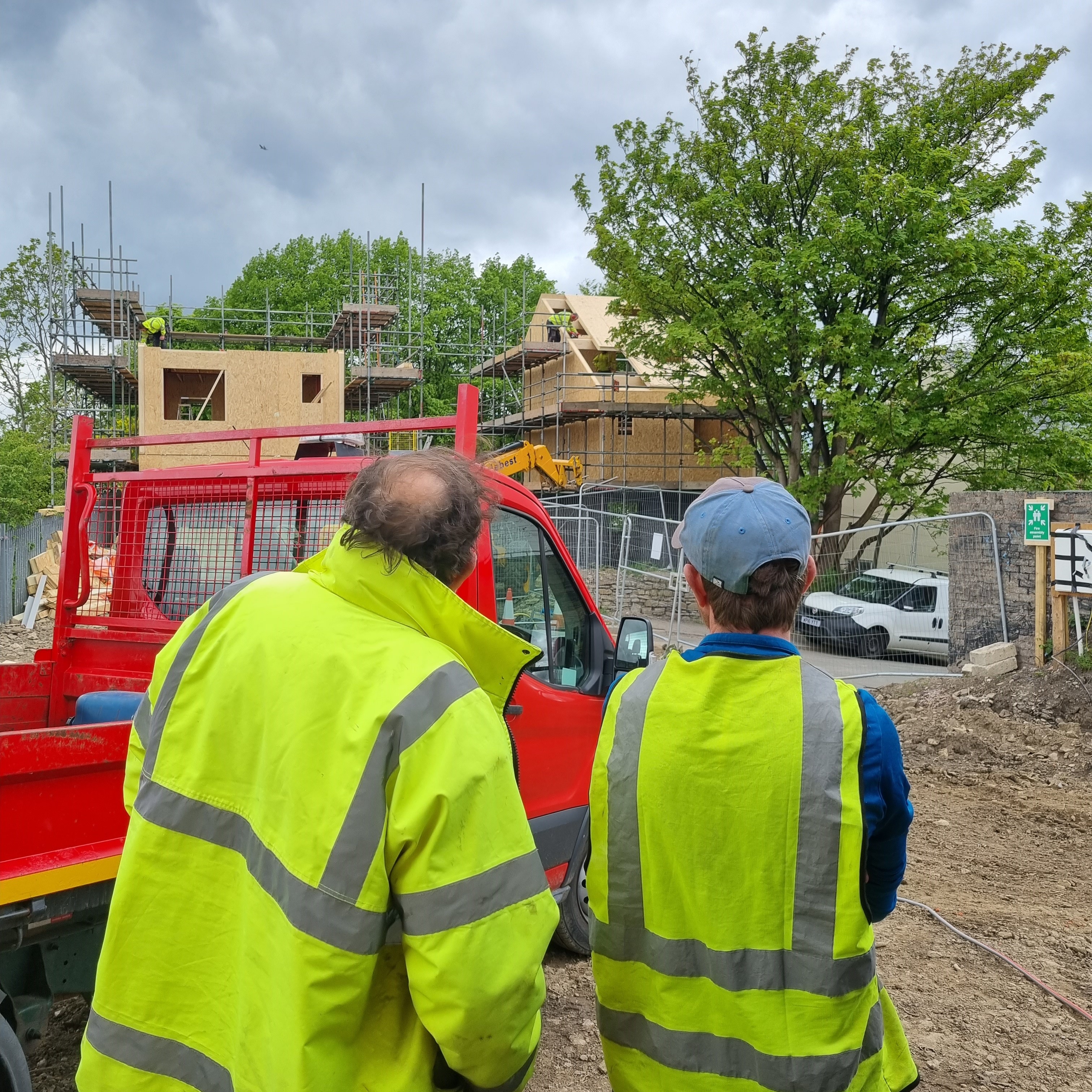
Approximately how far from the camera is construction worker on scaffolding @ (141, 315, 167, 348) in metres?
25.7

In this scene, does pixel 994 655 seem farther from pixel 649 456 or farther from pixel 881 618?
pixel 649 456

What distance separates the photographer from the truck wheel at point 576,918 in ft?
14.2

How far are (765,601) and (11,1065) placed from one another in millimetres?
2148

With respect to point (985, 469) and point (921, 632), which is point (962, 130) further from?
point (921, 632)

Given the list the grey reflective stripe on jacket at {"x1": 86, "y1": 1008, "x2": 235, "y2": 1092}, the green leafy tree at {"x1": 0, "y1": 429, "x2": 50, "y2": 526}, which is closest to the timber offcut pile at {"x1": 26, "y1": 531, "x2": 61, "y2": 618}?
the green leafy tree at {"x1": 0, "y1": 429, "x2": 50, "y2": 526}

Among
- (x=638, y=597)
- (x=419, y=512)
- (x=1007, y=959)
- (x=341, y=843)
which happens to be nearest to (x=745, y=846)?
(x=341, y=843)

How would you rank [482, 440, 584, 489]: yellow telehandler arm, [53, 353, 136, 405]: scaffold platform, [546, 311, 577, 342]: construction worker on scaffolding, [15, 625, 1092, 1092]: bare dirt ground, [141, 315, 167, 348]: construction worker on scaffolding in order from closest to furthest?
[15, 625, 1092, 1092]: bare dirt ground < [482, 440, 584, 489]: yellow telehandler arm < [141, 315, 167, 348]: construction worker on scaffolding < [546, 311, 577, 342]: construction worker on scaffolding < [53, 353, 136, 405]: scaffold platform

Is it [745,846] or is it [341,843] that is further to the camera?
[745,846]

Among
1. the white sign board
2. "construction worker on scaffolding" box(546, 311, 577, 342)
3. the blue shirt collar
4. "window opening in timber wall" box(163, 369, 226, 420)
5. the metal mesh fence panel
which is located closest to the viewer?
the blue shirt collar

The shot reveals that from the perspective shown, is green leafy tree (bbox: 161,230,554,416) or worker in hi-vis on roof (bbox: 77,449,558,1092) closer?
worker in hi-vis on roof (bbox: 77,449,558,1092)

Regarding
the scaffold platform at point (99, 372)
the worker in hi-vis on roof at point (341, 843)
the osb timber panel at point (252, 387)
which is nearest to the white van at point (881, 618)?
the worker in hi-vis on roof at point (341, 843)

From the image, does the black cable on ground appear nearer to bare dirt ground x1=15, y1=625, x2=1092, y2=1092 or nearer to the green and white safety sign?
bare dirt ground x1=15, y1=625, x2=1092, y2=1092

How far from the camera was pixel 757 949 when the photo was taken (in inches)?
67.7

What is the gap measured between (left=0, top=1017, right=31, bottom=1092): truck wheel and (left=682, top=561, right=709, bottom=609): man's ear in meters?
1.99
